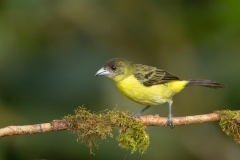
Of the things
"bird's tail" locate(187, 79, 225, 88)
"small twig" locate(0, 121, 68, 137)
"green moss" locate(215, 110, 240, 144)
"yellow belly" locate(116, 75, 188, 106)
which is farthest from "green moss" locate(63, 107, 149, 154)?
"bird's tail" locate(187, 79, 225, 88)

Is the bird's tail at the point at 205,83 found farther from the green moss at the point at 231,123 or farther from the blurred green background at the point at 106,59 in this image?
the green moss at the point at 231,123

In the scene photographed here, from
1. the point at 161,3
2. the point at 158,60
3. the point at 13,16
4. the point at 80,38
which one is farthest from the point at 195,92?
the point at 13,16

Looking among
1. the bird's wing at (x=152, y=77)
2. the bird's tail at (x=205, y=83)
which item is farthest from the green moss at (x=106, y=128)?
the bird's tail at (x=205, y=83)

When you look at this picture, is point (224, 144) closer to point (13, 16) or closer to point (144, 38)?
point (144, 38)

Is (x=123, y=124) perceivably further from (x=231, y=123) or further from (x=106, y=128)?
(x=231, y=123)

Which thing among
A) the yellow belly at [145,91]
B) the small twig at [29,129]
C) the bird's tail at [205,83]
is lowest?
the bird's tail at [205,83]
